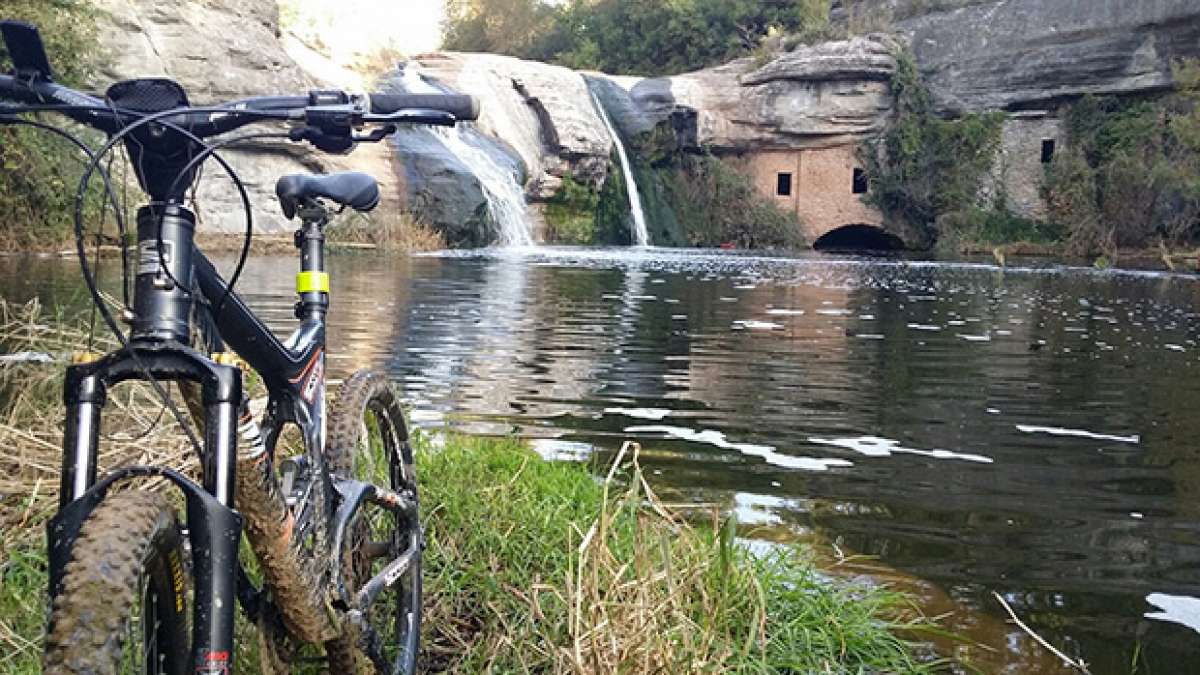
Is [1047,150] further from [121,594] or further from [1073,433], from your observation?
[121,594]

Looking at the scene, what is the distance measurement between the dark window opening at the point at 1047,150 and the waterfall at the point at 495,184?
49.5 feet

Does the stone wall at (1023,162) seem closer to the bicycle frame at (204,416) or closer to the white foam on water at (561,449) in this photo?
the white foam on water at (561,449)

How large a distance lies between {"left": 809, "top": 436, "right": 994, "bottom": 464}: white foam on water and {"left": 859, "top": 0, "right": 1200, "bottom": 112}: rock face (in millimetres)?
25990

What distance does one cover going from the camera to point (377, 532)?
2820 mm

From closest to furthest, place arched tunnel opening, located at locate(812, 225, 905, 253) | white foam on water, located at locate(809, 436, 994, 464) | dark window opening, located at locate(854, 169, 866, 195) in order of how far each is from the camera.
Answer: white foam on water, located at locate(809, 436, 994, 464), dark window opening, located at locate(854, 169, 866, 195), arched tunnel opening, located at locate(812, 225, 905, 253)

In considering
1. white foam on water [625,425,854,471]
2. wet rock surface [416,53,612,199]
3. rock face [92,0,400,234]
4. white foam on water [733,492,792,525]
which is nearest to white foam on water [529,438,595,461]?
white foam on water [625,425,854,471]

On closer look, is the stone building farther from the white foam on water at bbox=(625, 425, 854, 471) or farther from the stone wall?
the white foam on water at bbox=(625, 425, 854, 471)

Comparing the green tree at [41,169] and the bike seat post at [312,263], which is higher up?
the green tree at [41,169]

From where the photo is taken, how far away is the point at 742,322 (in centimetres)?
1112

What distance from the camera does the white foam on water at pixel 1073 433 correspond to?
586 cm

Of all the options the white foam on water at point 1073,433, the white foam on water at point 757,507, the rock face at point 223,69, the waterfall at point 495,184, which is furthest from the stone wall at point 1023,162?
the white foam on water at point 757,507

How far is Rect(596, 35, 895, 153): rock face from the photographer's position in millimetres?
31234

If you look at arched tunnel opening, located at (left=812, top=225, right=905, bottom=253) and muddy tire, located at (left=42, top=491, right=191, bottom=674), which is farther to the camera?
arched tunnel opening, located at (left=812, top=225, right=905, bottom=253)

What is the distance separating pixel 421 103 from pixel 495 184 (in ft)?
77.6
